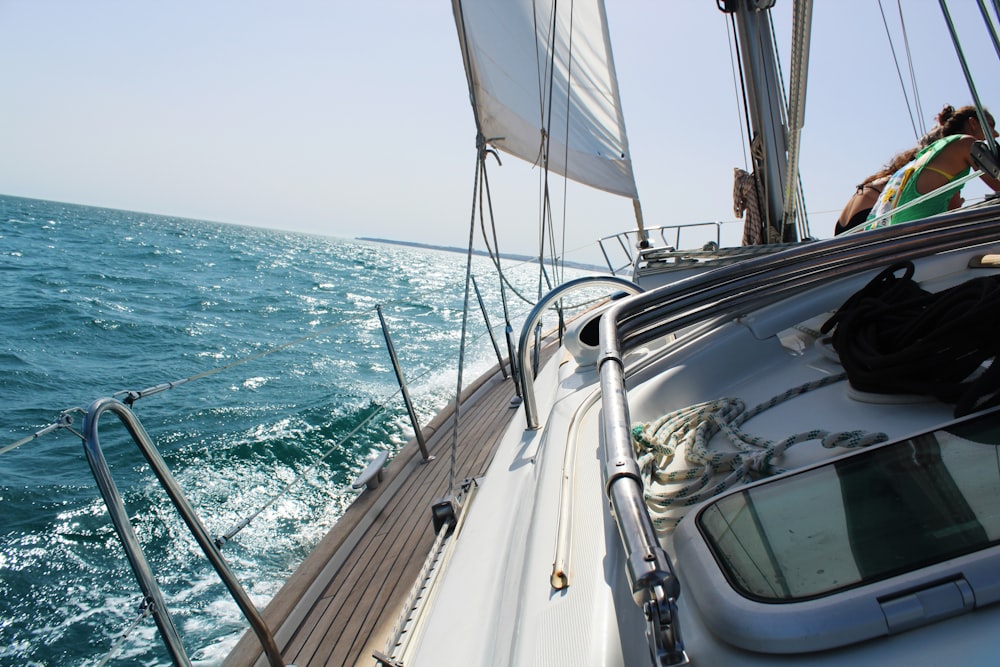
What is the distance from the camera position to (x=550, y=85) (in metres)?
3.39

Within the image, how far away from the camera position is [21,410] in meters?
5.14

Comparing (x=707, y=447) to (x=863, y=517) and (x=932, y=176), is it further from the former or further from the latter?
(x=932, y=176)

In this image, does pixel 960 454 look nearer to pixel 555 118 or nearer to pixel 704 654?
pixel 704 654

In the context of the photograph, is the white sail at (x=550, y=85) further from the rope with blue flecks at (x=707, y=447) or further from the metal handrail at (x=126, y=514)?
the metal handrail at (x=126, y=514)

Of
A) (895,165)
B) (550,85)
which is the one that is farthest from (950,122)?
(550,85)

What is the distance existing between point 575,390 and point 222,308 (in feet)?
34.9

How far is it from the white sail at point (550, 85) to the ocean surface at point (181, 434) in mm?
1027

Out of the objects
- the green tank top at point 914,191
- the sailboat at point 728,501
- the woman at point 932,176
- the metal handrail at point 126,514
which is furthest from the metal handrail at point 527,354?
the woman at point 932,176

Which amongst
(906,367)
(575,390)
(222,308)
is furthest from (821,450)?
(222,308)

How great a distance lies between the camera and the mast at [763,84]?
256cm

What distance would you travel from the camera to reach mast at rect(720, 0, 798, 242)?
2.56m

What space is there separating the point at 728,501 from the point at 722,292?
2.06 ft

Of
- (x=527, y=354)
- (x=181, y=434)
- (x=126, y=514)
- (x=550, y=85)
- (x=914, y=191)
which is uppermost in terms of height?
(x=550, y=85)

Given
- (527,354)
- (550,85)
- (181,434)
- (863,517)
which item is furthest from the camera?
(181,434)
